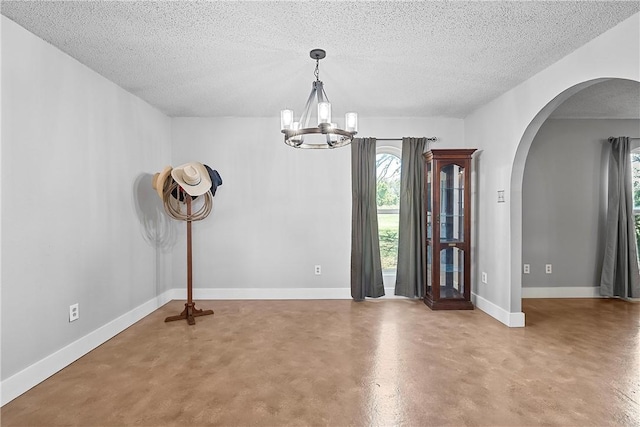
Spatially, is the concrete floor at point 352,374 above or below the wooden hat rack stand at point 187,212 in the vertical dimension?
below

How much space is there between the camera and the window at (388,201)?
500 cm

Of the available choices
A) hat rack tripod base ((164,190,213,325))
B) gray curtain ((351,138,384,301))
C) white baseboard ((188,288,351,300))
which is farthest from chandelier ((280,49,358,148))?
white baseboard ((188,288,351,300))

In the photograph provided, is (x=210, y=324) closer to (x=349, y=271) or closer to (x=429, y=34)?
Answer: (x=349, y=271)

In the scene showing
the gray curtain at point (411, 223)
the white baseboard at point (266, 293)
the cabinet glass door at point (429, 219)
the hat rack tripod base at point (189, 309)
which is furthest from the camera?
the white baseboard at point (266, 293)

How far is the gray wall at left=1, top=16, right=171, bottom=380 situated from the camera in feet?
7.66

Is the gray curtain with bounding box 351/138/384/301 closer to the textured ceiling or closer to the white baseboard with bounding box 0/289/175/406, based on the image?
the textured ceiling

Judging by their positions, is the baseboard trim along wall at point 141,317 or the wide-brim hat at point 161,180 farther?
the wide-brim hat at point 161,180

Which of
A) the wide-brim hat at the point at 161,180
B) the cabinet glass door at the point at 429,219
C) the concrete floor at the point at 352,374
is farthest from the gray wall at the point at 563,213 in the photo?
the wide-brim hat at the point at 161,180

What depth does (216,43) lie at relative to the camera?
2648 mm

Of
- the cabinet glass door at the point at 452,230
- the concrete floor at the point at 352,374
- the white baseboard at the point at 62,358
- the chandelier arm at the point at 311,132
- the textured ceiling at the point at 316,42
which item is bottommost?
the concrete floor at the point at 352,374

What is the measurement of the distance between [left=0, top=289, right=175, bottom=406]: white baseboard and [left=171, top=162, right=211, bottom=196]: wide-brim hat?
1464 mm

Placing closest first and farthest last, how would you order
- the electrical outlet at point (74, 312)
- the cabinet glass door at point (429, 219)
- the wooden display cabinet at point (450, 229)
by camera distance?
the electrical outlet at point (74, 312) < the wooden display cabinet at point (450, 229) < the cabinet glass door at point (429, 219)

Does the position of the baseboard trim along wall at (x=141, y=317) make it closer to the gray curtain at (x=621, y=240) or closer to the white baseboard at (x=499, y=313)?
the white baseboard at (x=499, y=313)

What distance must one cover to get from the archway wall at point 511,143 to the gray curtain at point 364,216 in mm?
1268
